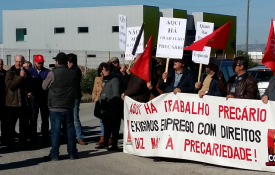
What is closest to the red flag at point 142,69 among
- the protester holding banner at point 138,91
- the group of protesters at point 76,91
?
the group of protesters at point 76,91

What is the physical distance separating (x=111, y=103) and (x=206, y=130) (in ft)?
7.99

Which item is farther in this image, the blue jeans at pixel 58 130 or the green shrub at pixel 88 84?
the green shrub at pixel 88 84

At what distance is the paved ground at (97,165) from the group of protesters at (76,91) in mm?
356

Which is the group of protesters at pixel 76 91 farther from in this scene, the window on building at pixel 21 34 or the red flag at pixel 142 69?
the window on building at pixel 21 34

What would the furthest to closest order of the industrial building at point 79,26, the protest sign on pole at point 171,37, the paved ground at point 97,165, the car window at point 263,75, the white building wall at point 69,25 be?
the white building wall at point 69,25
the industrial building at point 79,26
the car window at point 263,75
the protest sign on pole at point 171,37
the paved ground at point 97,165

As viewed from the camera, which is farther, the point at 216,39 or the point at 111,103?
the point at 111,103

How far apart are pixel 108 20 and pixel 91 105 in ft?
86.9

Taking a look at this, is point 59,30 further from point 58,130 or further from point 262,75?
point 58,130

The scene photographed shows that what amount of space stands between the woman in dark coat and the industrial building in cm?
3401

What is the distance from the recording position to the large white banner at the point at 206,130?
7.69 metres

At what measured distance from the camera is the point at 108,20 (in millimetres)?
46188

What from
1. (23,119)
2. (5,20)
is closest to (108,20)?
(5,20)

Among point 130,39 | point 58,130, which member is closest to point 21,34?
point 130,39

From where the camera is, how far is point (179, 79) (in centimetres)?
884
